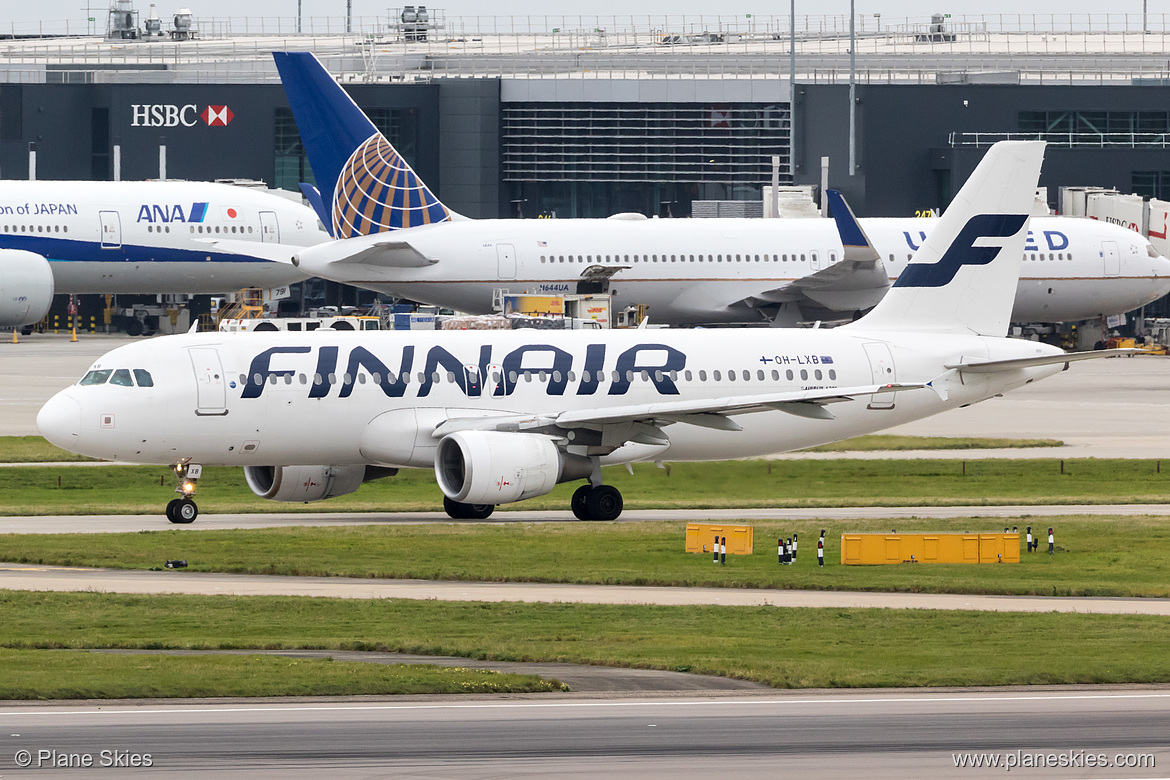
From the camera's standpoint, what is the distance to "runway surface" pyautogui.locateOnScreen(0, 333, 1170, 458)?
52.6m

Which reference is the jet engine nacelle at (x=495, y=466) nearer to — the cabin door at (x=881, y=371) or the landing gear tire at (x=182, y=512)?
the landing gear tire at (x=182, y=512)

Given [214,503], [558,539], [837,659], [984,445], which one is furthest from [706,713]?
[984,445]

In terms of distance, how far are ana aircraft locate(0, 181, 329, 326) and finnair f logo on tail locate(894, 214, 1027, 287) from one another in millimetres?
45447

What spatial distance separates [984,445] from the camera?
52469 millimetres

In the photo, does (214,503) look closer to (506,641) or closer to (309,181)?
(506,641)

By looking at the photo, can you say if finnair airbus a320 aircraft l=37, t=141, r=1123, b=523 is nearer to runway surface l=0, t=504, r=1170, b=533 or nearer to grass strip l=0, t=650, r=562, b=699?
runway surface l=0, t=504, r=1170, b=533

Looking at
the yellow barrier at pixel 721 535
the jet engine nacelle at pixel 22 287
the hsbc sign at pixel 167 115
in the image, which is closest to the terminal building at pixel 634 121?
the hsbc sign at pixel 167 115

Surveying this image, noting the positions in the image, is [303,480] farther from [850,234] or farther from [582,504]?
[850,234]

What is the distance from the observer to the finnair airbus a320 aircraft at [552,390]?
3672cm

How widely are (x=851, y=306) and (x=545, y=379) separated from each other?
33.7m

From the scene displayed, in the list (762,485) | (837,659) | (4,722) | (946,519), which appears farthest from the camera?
(762,485)

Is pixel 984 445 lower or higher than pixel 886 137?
lower

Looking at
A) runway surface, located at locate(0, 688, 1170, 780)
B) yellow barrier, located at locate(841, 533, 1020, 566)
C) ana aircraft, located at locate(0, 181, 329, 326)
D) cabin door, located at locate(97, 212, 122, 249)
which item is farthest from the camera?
cabin door, located at locate(97, 212, 122, 249)

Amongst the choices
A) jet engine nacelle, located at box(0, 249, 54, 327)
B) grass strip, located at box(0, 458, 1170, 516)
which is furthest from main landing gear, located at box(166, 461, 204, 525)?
jet engine nacelle, located at box(0, 249, 54, 327)
